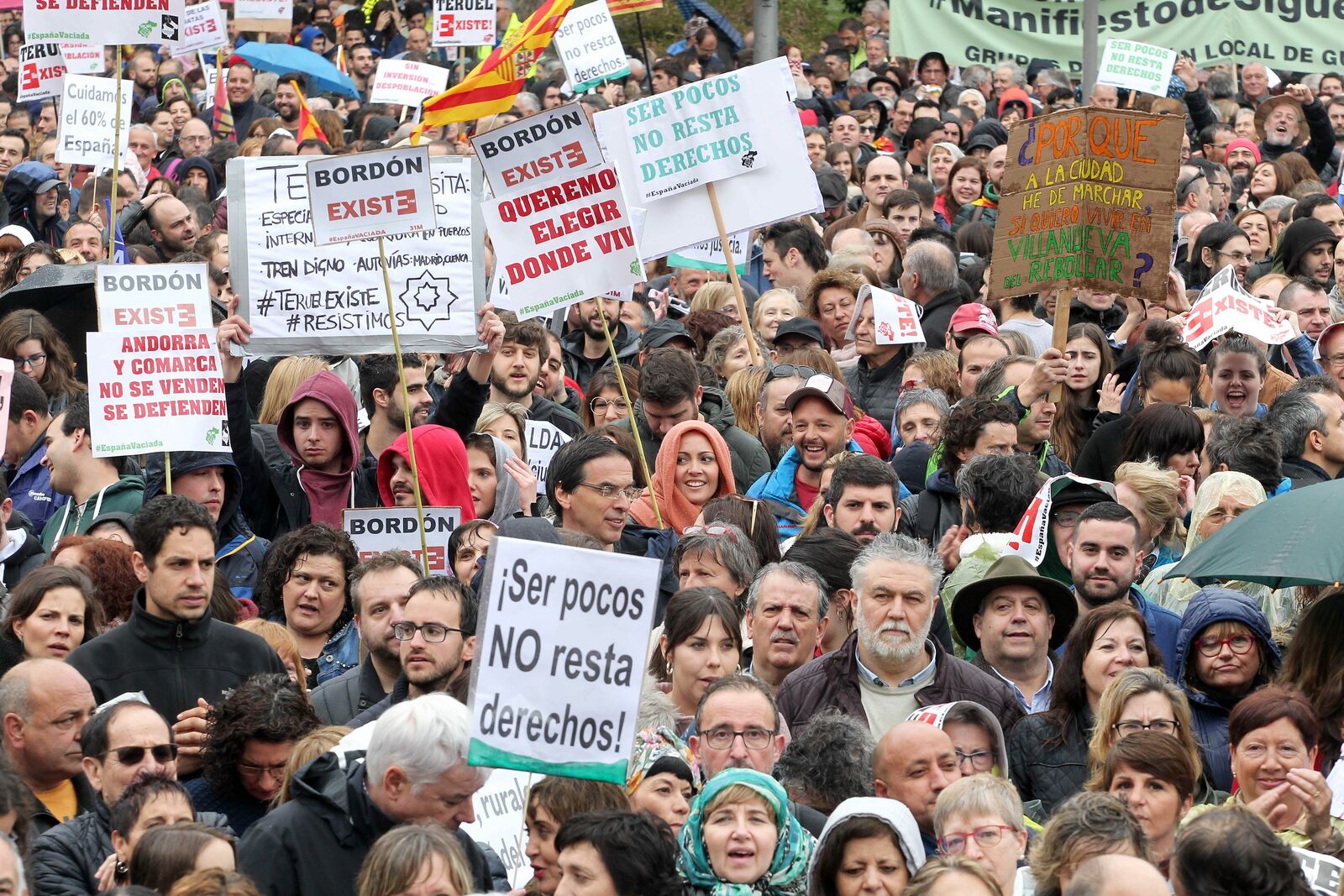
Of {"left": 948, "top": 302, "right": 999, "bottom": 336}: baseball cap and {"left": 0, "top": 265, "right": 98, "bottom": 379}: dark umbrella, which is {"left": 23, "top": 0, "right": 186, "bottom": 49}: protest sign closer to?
{"left": 0, "top": 265, "right": 98, "bottom": 379}: dark umbrella

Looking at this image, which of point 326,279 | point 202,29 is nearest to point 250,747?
point 326,279

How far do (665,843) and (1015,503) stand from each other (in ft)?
→ 11.5

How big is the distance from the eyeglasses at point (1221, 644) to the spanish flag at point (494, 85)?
964 cm

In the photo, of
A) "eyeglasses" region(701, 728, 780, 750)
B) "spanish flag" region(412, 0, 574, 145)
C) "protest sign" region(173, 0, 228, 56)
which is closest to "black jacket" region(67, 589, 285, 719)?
"eyeglasses" region(701, 728, 780, 750)

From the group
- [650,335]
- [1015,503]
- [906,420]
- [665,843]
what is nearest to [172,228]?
[650,335]

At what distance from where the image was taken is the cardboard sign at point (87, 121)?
15172 millimetres

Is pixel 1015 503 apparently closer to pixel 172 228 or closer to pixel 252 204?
pixel 252 204

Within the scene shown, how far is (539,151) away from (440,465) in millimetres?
1657

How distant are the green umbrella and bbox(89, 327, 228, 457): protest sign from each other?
13.2ft

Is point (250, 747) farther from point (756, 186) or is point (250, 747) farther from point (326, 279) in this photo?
point (756, 186)

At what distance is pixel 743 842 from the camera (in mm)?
5797

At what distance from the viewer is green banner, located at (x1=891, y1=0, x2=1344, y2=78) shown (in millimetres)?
21516

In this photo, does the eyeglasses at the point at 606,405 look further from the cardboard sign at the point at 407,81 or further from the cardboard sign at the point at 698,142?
the cardboard sign at the point at 407,81

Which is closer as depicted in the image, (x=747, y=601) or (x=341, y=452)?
(x=747, y=601)
